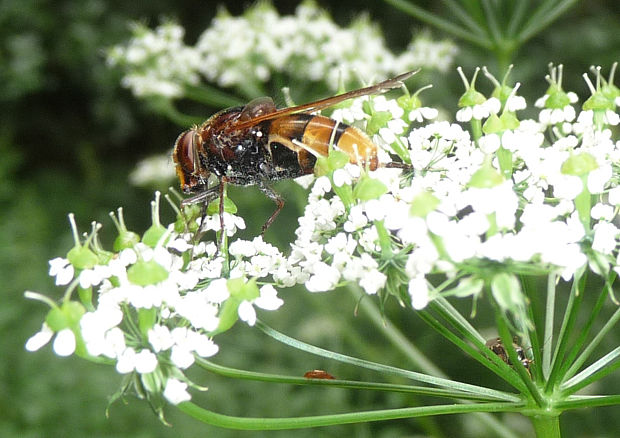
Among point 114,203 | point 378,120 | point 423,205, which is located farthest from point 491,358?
point 114,203

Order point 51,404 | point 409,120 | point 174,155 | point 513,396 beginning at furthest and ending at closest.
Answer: point 51,404
point 174,155
point 409,120
point 513,396

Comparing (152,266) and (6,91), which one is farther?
(6,91)

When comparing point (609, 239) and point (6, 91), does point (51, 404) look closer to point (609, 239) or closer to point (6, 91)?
point (6, 91)

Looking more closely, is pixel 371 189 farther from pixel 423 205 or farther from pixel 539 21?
pixel 539 21

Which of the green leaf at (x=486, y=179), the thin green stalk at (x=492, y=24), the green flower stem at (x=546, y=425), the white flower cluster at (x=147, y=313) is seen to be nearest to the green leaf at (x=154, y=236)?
the white flower cluster at (x=147, y=313)

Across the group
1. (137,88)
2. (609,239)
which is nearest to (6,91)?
(137,88)

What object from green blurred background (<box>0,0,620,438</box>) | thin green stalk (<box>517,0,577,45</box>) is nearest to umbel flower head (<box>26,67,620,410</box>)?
thin green stalk (<box>517,0,577,45</box>)
